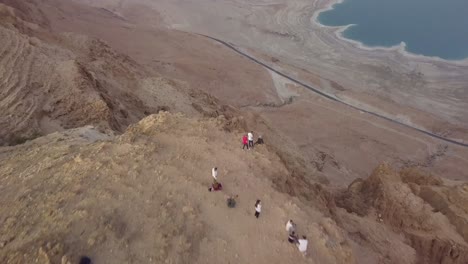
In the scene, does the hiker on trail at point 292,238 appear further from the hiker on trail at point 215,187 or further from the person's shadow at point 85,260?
the person's shadow at point 85,260

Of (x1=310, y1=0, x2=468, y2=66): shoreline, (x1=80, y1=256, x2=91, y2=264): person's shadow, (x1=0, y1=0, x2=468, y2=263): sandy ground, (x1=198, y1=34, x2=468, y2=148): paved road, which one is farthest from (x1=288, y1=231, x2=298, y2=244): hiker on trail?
(x1=310, y1=0, x2=468, y2=66): shoreline

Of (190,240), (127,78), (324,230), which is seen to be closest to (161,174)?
(190,240)

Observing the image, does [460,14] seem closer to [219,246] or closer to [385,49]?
[385,49]

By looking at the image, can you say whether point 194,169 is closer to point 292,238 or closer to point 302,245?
point 292,238

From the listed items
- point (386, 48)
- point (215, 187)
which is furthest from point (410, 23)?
point (215, 187)

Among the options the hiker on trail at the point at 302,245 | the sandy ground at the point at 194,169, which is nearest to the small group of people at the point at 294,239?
the hiker on trail at the point at 302,245
